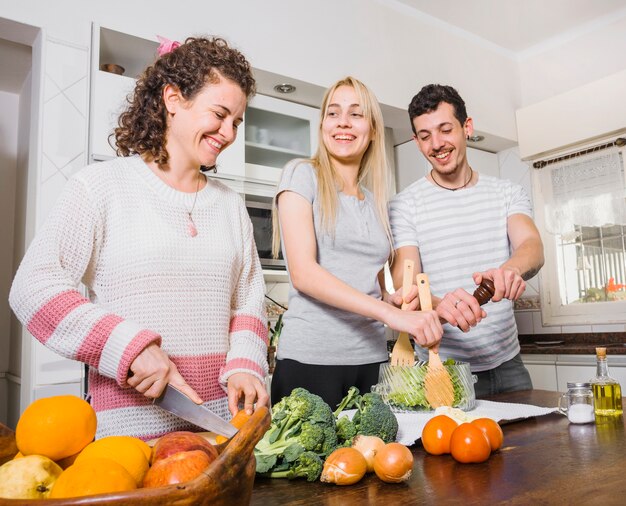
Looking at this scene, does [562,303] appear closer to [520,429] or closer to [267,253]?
[267,253]

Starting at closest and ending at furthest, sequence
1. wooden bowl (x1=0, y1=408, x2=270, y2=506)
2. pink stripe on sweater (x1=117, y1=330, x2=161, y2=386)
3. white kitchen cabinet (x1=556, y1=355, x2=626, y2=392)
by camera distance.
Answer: wooden bowl (x1=0, y1=408, x2=270, y2=506) → pink stripe on sweater (x1=117, y1=330, x2=161, y2=386) → white kitchen cabinet (x1=556, y1=355, x2=626, y2=392)

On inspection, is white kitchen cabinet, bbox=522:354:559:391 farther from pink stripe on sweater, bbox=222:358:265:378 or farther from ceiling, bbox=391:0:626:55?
pink stripe on sweater, bbox=222:358:265:378

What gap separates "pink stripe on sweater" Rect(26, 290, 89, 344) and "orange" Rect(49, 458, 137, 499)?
45 cm

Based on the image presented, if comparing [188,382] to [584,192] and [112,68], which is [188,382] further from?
[584,192]

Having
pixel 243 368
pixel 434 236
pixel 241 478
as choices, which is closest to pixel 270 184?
pixel 434 236

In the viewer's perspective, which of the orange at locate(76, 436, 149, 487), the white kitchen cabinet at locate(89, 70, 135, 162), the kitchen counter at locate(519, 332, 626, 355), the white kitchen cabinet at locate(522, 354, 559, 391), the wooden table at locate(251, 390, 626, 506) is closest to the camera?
the orange at locate(76, 436, 149, 487)

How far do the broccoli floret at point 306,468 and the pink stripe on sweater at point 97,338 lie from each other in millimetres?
339

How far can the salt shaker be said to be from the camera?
1.03m

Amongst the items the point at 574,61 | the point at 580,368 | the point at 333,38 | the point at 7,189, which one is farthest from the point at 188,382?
the point at 574,61

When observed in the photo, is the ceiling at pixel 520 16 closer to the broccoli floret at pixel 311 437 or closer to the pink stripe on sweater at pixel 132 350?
the pink stripe on sweater at pixel 132 350

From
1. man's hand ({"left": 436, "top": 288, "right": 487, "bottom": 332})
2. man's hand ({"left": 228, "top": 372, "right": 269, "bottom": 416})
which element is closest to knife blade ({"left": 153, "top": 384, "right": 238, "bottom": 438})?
man's hand ({"left": 228, "top": 372, "right": 269, "bottom": 416})

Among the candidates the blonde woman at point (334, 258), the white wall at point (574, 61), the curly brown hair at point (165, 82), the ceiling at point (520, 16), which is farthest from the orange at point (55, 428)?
the white wall at point (574, 61)

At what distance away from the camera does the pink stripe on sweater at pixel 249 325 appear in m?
1.11

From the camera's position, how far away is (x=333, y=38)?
290cm
